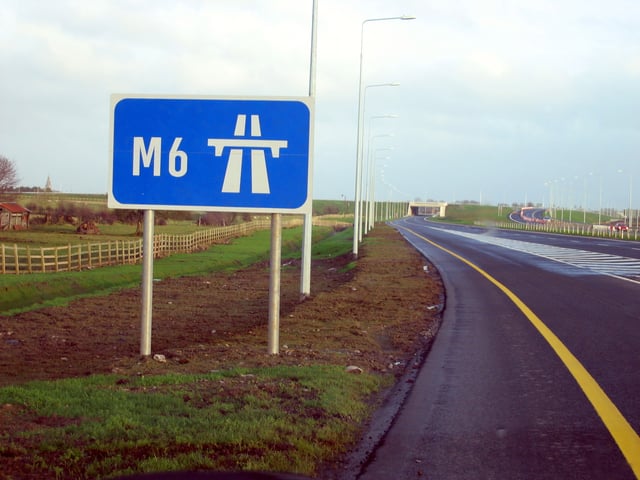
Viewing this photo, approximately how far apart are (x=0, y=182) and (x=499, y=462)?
65.7 m

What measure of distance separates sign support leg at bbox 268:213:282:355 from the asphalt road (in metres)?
1.90

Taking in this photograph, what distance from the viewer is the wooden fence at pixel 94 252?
3253 centimetres

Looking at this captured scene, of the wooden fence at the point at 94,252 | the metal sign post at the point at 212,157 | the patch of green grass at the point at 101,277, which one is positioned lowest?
the patch of green grass at the point at 101,277

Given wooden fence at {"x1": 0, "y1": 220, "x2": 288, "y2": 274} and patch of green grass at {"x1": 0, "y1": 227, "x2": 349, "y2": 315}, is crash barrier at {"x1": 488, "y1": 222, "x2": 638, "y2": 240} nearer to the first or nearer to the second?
patch of green grass at {"x1": 0, "y1": 227, "x2": 349, "y2": 315}

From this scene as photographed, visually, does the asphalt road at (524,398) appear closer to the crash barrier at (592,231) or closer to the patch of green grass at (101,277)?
the patch of green grass at (101,277)

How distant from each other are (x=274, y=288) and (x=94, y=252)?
31071 mm

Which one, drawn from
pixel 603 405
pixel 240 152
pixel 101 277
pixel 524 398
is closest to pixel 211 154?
pixel 240 152

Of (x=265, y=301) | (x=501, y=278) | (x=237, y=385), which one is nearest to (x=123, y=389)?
(x=237, y=385)

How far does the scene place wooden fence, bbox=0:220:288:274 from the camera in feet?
107

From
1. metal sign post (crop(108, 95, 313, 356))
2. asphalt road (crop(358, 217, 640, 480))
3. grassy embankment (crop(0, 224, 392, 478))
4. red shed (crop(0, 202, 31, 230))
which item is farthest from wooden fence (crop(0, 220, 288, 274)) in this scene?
grassy embankment (crop(0, 224, 392, 478))

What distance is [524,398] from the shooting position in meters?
7.32

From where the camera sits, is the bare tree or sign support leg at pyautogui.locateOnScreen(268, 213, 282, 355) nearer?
sign support leg at pyautogui.locateOnScreen(268, 213, 282, 355)

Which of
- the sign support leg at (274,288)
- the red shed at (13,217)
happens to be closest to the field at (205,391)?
the sign support leg at (274,288)

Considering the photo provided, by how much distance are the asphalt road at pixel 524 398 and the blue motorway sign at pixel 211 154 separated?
114 inches
